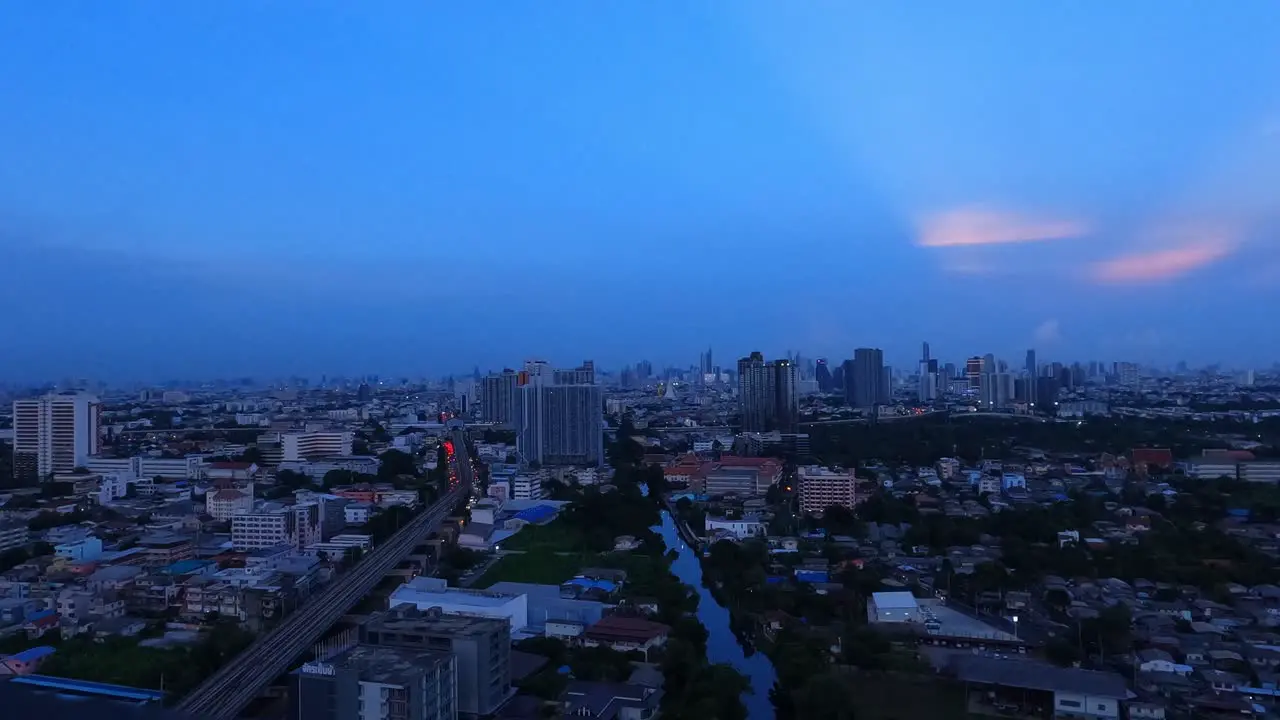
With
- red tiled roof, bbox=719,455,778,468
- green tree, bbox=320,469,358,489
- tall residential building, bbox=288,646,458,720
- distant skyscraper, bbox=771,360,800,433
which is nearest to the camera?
tall residential building, bbox=288,646,458,720

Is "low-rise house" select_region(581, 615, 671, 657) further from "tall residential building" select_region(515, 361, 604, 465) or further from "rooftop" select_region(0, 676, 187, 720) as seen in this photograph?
"tall residential building" select_region(515, 361, 604, 465)

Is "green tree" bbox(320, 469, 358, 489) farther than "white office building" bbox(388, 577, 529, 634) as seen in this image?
Yes

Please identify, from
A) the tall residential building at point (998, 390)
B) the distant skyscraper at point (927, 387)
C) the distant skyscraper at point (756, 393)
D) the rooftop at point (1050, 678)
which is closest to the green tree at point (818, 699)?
the rooftop at point (1050, 678)

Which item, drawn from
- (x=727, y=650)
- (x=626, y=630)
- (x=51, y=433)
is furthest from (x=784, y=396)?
(x=626, y=630)

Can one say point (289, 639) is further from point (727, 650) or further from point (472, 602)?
point (727, 650)

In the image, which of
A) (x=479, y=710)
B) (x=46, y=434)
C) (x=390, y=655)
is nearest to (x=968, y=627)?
(x=479, y=710)

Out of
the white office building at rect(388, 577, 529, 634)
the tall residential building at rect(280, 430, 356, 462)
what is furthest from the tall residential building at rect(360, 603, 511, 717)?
the tall residential building at rect(280, 430, 356, 462)
